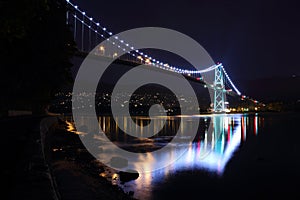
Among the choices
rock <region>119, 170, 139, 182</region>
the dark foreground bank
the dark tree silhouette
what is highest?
the dark tree silhouette

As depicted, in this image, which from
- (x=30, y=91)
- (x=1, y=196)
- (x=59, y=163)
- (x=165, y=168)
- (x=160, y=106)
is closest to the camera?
(x=1, y=196)

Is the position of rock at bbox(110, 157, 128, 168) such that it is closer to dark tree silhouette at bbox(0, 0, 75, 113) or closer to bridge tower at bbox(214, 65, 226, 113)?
dark tree silhouette at bbox(0, 0, 75, 113)

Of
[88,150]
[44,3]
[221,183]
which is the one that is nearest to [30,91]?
[88,150]

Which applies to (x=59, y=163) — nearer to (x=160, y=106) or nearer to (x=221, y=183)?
(x=221, y=183)

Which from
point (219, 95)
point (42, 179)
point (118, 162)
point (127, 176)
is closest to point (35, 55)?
point (118, 162)

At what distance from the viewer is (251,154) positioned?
51.4 feet

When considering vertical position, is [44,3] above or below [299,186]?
above

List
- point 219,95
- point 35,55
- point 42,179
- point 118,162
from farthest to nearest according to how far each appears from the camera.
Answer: point 219,95, point 118,162, point 35,55, point 42,179

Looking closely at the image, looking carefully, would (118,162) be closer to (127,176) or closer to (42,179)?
(127,176)

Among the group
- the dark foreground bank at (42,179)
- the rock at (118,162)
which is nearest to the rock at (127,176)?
the dark foreground bank at (42,179)

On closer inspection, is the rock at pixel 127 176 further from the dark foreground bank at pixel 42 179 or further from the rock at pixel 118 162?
the rock at pixel 118 162

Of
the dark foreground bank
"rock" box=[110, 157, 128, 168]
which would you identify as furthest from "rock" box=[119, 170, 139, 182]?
"rock" box=[110, 157, 128, 168]

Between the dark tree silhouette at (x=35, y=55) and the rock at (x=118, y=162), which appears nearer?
the dark tree silhouette at (x=35, y=55)

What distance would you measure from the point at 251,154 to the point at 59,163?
975 cm
